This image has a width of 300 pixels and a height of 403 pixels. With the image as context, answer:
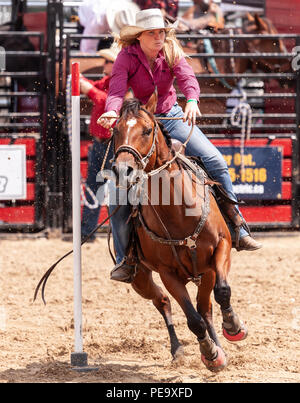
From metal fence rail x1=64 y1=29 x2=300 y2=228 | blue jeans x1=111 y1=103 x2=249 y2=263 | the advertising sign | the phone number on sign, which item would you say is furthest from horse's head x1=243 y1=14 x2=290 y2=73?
blue jeans x1=111 y1=103 x2=249 y2=263

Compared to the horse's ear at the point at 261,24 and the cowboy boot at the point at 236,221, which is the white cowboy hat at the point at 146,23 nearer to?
the cowboy boot at the point at 236,221

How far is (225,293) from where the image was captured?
4207 mm

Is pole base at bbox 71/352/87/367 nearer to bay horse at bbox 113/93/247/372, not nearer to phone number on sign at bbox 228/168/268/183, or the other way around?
bay horse at bbox 113/93/247/372

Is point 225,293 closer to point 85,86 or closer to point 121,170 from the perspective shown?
point 121,170

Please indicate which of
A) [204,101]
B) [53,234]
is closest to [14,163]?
[53,234]

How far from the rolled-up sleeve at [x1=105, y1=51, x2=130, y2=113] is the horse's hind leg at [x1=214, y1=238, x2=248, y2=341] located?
101cm

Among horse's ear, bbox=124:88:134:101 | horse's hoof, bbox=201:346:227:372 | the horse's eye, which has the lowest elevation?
horse's hoof, bbox=201:346:227:372

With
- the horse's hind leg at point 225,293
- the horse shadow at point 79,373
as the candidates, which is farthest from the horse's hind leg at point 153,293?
the horse's hind leg at point 225,293

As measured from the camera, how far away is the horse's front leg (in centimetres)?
418

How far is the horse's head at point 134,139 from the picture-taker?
3.59 m

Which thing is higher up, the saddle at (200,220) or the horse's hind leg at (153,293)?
the saddle at (200,220)

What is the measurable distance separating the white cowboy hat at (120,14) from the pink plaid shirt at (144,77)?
4.41 m

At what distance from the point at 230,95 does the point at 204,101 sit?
337 millimetres

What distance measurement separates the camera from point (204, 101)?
9.00m
